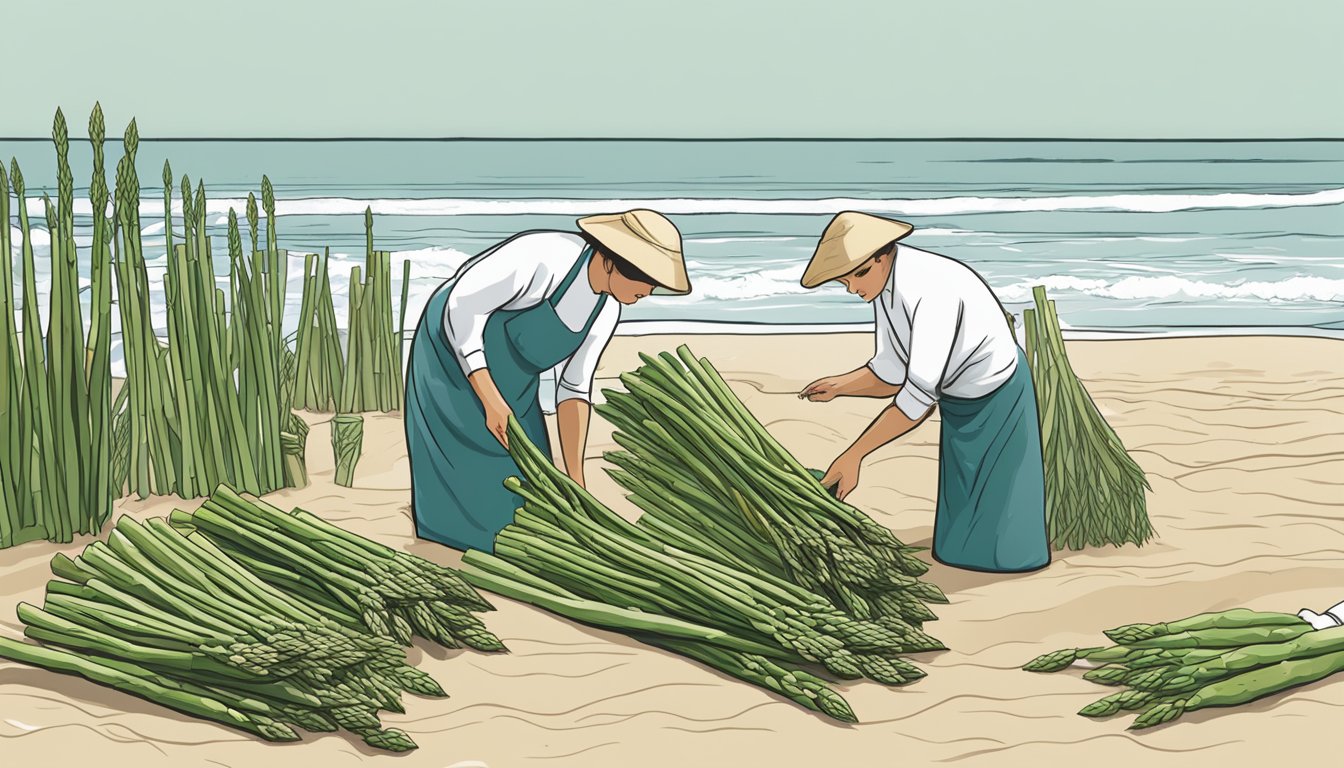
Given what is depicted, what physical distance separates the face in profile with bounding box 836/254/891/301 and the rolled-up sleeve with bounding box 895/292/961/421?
0.44 ft

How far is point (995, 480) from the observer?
13.6 ft

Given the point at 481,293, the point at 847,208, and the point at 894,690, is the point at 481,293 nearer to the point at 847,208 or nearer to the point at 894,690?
the point at 894,690

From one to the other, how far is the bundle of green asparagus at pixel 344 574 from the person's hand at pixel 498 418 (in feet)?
1.48

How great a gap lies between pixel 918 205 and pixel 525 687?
16399 mm

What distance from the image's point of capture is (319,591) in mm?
3553

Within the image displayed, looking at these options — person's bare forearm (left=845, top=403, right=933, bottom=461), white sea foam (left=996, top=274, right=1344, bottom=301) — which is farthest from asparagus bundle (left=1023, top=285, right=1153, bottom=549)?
white sea foam (left=996, top=274, right=1344, bottom=301)

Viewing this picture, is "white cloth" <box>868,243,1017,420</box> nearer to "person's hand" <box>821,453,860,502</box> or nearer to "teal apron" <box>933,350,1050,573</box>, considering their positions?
"teal apron" <box>933,350,1050,573</box>

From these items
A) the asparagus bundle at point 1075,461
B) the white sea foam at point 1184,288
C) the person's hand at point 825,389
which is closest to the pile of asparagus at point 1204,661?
the asparagus bundle at point 1075,461

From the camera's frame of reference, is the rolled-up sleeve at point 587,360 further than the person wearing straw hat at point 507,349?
Yes

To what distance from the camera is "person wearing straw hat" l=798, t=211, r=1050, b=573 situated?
3.88 m

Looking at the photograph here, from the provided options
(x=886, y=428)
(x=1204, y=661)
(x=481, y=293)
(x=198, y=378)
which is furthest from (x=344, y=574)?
(x=1204, y=661)

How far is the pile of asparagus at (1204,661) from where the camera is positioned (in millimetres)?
3266

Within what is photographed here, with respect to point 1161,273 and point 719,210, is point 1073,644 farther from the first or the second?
point 719,210

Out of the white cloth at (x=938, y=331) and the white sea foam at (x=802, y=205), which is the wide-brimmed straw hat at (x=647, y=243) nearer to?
the white cloth at (x=938, y=331)
